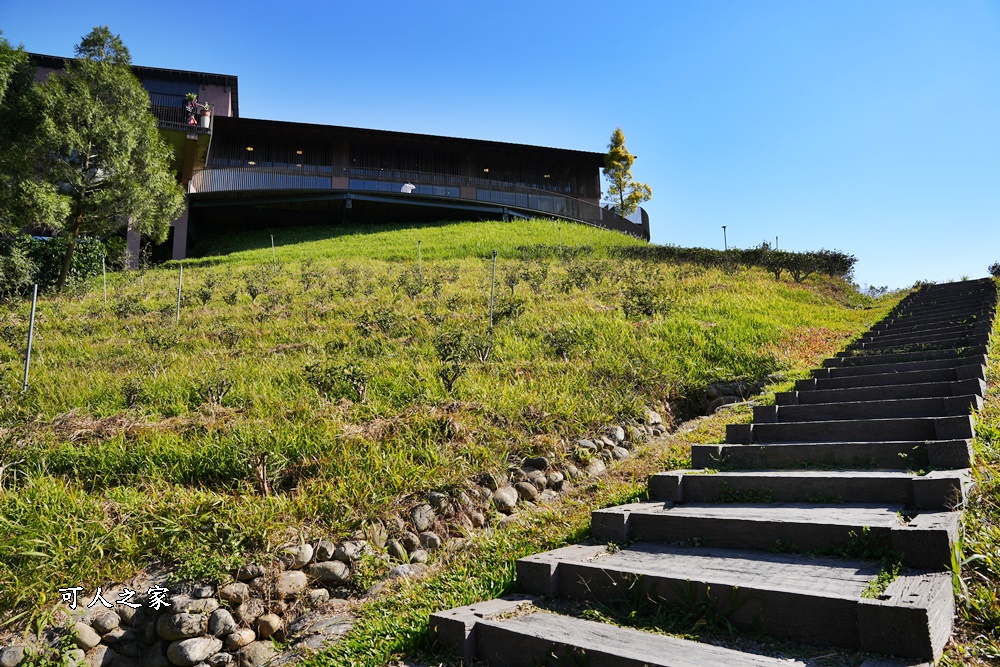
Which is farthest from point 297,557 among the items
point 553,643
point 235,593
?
point 553,643

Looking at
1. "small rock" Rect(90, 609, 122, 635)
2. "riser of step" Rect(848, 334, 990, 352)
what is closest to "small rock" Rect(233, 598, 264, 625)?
"small rock" Rect(90, 609, 122, 635)

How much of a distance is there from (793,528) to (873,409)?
2499 mm

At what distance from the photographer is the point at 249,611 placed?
4.01m

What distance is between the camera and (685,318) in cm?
1032

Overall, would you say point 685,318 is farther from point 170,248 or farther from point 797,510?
point 170,248

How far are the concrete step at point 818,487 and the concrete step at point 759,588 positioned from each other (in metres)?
0.69

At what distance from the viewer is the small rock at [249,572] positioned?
4125 mm

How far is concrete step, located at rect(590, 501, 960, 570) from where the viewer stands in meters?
2.92

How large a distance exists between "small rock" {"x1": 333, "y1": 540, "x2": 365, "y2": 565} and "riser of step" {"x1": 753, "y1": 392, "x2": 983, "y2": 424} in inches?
147

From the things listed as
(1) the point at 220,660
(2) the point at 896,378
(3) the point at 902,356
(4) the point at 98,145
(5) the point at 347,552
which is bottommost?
(1) the point at 220,660

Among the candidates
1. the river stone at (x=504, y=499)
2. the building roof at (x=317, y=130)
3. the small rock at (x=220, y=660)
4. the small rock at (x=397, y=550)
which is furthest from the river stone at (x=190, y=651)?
the building roof at (x=317, y=130)

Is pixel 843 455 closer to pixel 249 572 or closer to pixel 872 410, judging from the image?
pixel 872 410

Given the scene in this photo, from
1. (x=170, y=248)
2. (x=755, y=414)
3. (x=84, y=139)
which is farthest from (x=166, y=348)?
(x=170, y=248)

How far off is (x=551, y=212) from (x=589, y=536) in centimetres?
2669
